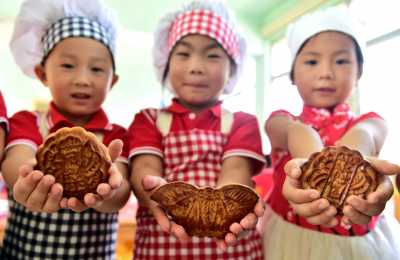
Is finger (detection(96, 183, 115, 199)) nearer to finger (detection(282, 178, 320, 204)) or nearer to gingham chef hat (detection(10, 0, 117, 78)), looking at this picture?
finger (detection(282, 178, 320, 204))

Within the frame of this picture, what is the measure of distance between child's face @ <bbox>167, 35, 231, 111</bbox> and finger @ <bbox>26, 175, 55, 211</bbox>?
456 millimetres

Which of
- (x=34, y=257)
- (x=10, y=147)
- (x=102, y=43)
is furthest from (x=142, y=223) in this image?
(x=102, y=43)

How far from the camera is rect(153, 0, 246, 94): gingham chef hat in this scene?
1012 millimetres

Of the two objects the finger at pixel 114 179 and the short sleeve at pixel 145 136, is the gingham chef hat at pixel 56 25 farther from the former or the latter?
the finger at pixel 114 179

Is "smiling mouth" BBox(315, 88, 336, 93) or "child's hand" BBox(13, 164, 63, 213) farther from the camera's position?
"smiling mouth" BBox(315, 88, 336, 93)

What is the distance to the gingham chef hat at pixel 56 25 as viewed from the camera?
0.99m

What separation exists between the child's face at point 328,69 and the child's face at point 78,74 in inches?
20.6

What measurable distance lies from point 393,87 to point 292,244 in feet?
6.20

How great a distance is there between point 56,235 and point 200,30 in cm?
63

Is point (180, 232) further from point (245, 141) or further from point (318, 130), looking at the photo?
point (318, 130)

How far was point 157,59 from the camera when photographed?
118cm

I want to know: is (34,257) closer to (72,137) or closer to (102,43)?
(72,137)

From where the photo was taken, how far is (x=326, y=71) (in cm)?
94

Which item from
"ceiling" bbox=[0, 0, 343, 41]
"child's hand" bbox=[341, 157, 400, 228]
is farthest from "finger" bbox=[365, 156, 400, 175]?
"ceiling" bbox=[0, 0, 343, 41]
